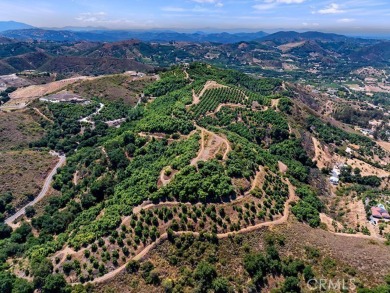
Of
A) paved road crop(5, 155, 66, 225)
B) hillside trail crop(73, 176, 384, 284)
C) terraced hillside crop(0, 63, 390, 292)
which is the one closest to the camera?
terraced hillside crop(0, 63, 390, 292)

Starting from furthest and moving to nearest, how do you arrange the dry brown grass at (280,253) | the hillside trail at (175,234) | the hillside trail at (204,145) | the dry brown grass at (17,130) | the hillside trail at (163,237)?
the dry brown grass at (17,130) < the hillside trail at (204,145) < the hillside trail at (175,234) < the hillside trail at (163,237) < the dry brown grass at (280,253)

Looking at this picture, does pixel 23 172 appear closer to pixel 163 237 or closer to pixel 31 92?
pixel 163 237

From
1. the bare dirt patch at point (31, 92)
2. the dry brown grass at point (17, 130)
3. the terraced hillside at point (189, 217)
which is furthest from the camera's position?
the bare dirt patch at point (31, 92)

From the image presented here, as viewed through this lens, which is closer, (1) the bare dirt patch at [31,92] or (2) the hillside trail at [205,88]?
(2) the hillside trail at [205,88]

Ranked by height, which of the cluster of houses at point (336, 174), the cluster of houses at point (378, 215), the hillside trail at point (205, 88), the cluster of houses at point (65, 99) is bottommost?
the cluster of houses at point (336, 174)

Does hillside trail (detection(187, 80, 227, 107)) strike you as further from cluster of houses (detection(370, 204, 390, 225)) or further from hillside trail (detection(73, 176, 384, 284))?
cluster of houses (detection(370, 204, 390, 225))

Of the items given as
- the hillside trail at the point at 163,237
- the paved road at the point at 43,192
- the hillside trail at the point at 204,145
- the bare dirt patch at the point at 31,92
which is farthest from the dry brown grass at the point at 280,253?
the bare dirt patch at the point at 31,92

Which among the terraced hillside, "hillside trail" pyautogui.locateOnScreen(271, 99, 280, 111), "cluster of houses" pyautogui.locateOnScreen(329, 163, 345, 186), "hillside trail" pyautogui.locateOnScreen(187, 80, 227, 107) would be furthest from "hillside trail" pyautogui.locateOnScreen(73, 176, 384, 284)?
"hillside trail" pyautogui.locateOnScreen(271, 99, 280, 111)

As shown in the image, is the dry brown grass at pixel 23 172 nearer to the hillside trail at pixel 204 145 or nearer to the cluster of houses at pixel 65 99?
the cluster of houses at pixel 65 99

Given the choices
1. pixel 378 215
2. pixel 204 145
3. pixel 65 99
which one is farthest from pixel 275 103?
pixel 65 99
